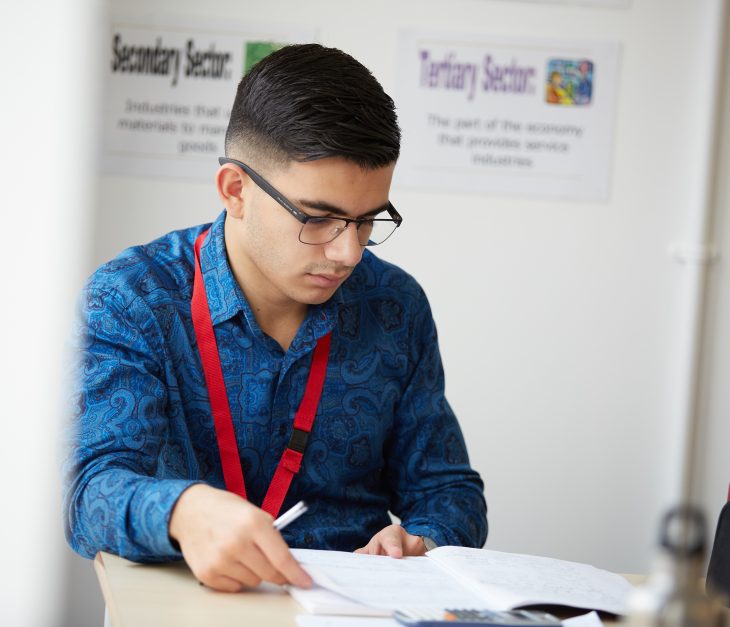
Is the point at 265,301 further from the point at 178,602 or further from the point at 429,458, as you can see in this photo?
the point at 178,602

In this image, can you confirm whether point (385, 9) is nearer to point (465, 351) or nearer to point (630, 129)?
point (630, 129)

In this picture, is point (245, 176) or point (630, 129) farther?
point (630, 129)

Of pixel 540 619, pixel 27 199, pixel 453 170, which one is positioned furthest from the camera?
pixel 453 170

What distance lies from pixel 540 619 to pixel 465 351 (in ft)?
6.75

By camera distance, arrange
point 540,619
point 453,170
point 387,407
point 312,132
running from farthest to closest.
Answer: point 453,170, point 387,407, point 312,132, point 540,619

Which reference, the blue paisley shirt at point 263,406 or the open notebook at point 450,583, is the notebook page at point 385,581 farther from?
the blue paisley shirt at point 263,406

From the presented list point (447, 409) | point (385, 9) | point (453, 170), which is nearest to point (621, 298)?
point (453, 170)

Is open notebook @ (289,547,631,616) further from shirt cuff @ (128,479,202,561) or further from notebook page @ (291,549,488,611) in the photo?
shirt cuff @ (128,479,202,561)

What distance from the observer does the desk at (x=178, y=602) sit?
117 centimetres

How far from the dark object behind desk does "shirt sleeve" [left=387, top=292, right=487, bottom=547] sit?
0.46 m

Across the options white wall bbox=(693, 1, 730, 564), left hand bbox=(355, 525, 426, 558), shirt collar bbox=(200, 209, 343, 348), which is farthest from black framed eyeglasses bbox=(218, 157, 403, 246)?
white wall bbox=(693, 1, 730, 564)

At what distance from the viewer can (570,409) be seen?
3285mm

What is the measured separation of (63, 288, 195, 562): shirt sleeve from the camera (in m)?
1.35

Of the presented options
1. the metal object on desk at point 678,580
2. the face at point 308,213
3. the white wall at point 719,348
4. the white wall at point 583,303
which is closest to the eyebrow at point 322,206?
the face at point 308,213
